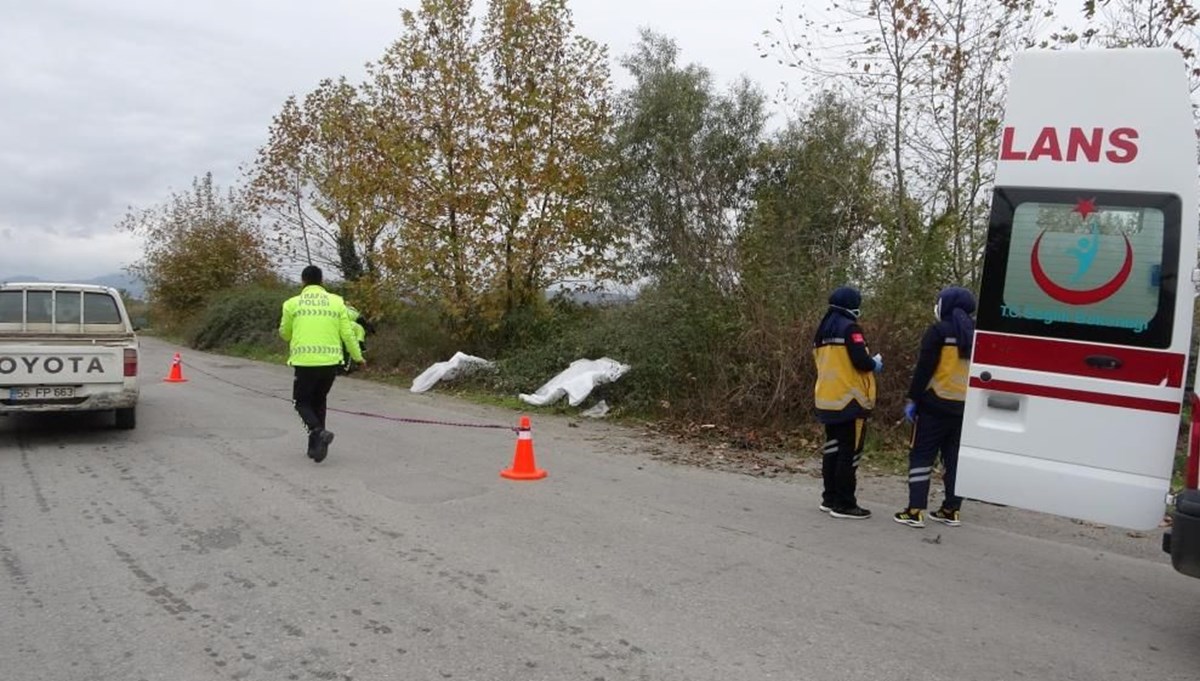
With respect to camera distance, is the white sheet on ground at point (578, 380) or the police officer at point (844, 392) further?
the white sheet on ground at point (578, 380)

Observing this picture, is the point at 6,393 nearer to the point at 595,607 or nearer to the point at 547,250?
the point at 595,607

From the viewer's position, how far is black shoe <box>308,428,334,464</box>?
7.82 meters

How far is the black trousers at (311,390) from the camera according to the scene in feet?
26.1

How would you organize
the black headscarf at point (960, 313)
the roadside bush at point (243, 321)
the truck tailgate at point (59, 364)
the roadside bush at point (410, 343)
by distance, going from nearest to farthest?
the black headscarf at point (960, 313)
the truck tailgate at point (59, 364)
the roadside bush at point (410, 343)
the roadside bush at point (243, 321)

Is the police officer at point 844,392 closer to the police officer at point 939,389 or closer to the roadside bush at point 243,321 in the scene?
the police officer at point 939,389

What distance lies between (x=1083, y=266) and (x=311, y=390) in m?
6.58

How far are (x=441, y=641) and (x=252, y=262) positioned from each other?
35.7 metres

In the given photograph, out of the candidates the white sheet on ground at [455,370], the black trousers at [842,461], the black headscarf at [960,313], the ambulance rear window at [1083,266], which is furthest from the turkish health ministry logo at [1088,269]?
the white sheet on ground at [455,370]

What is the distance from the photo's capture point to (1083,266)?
448 cm

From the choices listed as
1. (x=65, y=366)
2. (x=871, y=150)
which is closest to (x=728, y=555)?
(x=65, y=366)

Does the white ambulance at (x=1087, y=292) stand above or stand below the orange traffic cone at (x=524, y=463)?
above

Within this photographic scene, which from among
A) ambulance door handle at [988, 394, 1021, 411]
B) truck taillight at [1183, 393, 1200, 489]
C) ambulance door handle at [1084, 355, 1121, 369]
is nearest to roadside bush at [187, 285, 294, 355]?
ambulance door handle at [988, 394, 1021, 411]

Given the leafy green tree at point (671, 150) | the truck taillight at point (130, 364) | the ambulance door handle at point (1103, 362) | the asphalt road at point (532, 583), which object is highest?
the leafy green tree at point (671, 150)

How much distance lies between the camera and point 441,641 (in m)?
3.88
